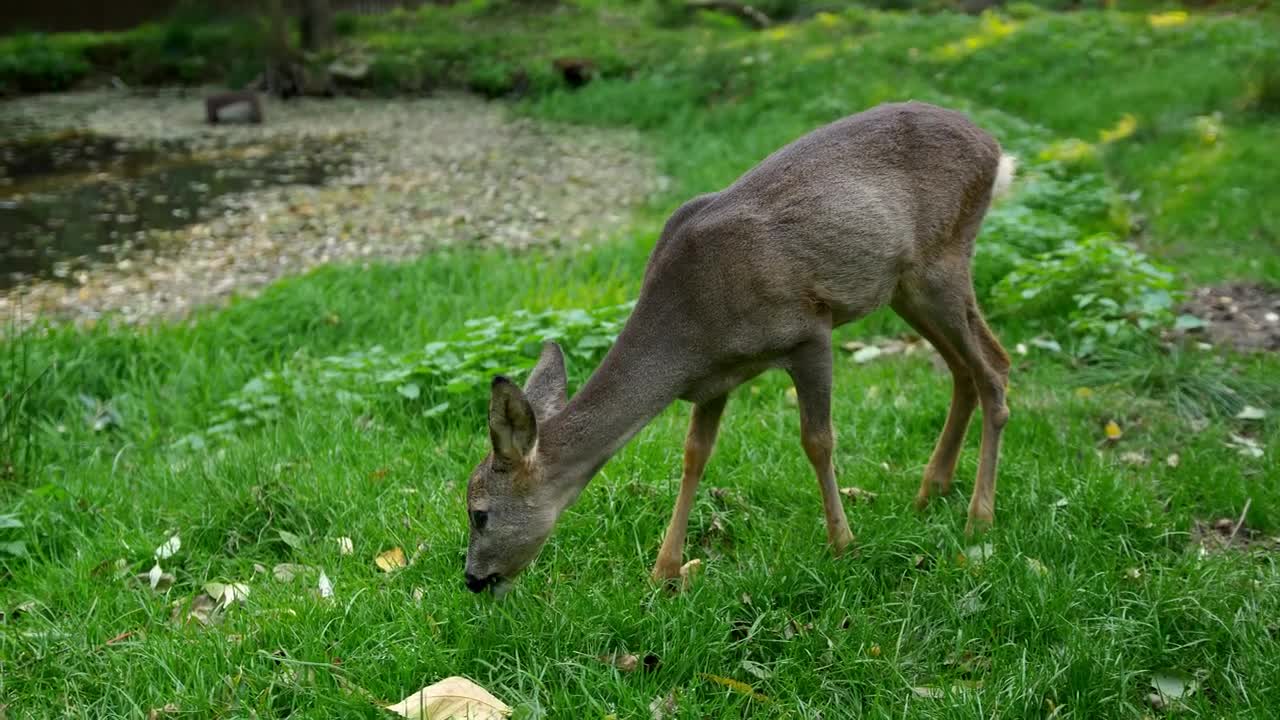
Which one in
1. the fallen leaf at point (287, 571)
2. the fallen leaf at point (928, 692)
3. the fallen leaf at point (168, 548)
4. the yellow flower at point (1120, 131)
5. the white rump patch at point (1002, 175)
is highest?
the white rump patch at point (1002, 175)

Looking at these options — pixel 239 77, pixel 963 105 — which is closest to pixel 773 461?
pixel 963 105

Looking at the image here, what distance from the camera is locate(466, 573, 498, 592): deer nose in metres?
3.49

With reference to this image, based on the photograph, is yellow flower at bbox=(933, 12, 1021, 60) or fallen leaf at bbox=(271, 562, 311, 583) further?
yellow flower at bbox=(933, 12, 1021, 60)

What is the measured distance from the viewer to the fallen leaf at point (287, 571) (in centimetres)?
391

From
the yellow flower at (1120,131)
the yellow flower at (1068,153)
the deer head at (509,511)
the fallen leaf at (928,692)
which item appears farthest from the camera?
the yellow flower at (1120,131)

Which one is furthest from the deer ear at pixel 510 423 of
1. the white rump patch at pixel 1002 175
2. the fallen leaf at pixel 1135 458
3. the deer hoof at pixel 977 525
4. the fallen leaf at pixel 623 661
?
the fallen leaf at pixel 1135 458

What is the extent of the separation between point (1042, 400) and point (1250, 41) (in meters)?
11.3

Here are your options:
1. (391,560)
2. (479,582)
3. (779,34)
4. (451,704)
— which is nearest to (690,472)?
(479,582)

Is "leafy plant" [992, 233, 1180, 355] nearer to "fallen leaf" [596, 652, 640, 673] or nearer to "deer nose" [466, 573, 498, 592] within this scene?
"fallen leaf" [596, 652, 640, 673]

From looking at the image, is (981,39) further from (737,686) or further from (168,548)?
(737,686)

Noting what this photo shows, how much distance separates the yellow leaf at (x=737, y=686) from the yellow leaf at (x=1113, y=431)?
2.38 m

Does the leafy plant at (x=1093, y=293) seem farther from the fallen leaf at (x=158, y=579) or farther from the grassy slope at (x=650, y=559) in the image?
the fallen leaf at (x=158, y=579)

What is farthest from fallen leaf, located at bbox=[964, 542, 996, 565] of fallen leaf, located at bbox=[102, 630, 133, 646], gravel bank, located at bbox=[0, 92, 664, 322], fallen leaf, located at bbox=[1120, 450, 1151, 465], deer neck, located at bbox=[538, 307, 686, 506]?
gravel bank, located at bbox=[0, 92, 664, 322]

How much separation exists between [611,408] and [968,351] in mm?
1431
